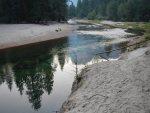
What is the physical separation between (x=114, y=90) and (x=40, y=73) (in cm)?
1291

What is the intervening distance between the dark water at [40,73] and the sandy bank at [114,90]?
7.48 ft

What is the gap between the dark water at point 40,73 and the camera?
22953mm

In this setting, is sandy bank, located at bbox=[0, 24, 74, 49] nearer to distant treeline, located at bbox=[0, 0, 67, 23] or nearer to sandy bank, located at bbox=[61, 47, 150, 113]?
distant treeline, located at bbox=[0, 0, 67, 23]

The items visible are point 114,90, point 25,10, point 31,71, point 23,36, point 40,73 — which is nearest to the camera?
point 114,90

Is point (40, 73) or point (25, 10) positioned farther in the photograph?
point (25, 10)

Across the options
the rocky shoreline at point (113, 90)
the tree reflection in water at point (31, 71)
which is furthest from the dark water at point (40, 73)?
the rocky shoreline at point (113, 90)

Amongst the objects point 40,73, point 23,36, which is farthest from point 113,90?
point 23,36

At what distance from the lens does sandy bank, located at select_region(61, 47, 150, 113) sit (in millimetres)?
17656

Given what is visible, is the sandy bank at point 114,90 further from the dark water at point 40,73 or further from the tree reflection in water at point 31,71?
the tree reflection in water at point 31,71

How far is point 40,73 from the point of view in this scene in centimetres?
3181

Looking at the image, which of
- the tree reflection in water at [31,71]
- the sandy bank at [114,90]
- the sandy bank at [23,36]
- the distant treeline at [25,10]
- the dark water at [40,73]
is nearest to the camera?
the sandy bank at [114,90]

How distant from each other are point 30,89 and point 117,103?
1024cm

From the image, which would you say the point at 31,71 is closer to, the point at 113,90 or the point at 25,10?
the point at 113,90

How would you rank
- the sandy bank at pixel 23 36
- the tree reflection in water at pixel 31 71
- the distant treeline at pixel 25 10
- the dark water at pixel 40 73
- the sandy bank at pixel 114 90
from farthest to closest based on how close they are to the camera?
the distant treeline at pixel 25 10, the sandy bank at pixel 23 36, the tree reflection in water at pixel 31 71, the dark water at pixel 40 73, the sandy bank at pixel 114 90
